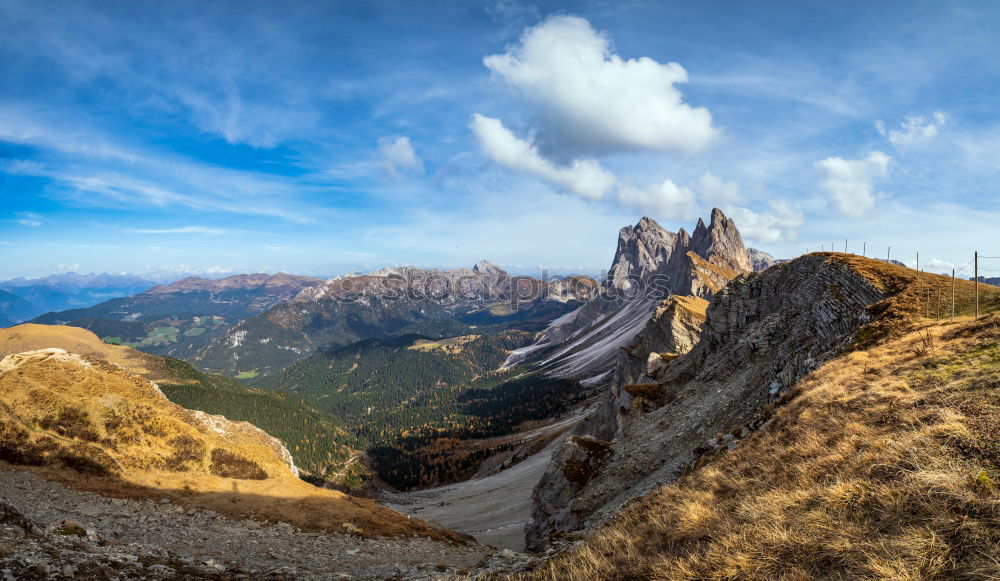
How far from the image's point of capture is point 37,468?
2466 centimetres

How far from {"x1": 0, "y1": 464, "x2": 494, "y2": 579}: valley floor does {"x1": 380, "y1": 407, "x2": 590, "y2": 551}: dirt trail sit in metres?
17.0

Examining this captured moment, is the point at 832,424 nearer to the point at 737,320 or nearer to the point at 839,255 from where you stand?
the point at 839,255

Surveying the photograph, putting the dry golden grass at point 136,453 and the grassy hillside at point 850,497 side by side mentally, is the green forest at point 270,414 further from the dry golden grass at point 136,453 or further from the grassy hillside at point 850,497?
the grassy hillside at point 850,497

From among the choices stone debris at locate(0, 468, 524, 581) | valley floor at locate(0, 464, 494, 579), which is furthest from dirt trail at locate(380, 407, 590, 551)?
valley floor at locate(0, 464, 494, 579)

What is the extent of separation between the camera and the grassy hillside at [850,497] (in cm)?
567

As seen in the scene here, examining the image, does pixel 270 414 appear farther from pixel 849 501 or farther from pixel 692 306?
pixel 849 501

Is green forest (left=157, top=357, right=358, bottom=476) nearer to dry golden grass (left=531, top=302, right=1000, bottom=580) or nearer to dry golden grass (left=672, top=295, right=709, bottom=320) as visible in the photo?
dry golden grass (left=672, top=295, right=709, bottom=320)

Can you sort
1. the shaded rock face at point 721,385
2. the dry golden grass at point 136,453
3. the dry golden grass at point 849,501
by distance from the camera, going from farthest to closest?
the dry golden grass at point 136,453, the shaded rock face at point 721,385, the dry golden grass at point 849,501

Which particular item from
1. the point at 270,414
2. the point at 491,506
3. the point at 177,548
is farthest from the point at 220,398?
the point at 177,548

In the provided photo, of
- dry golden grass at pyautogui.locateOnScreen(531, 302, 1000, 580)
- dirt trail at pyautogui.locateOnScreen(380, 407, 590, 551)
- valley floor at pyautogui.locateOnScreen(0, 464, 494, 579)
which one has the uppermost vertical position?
dry golden grass at pyautogui.locateOnScreen(531, 302, 1000, 580)

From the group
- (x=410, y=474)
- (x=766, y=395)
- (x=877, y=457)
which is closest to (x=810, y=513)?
(x=877, y=457)

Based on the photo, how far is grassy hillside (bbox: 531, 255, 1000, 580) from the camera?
567 centimetres

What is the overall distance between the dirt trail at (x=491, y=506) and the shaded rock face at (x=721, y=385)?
12.4m

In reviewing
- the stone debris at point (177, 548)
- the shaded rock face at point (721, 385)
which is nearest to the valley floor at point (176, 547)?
the stone debris at point (177, 548)
